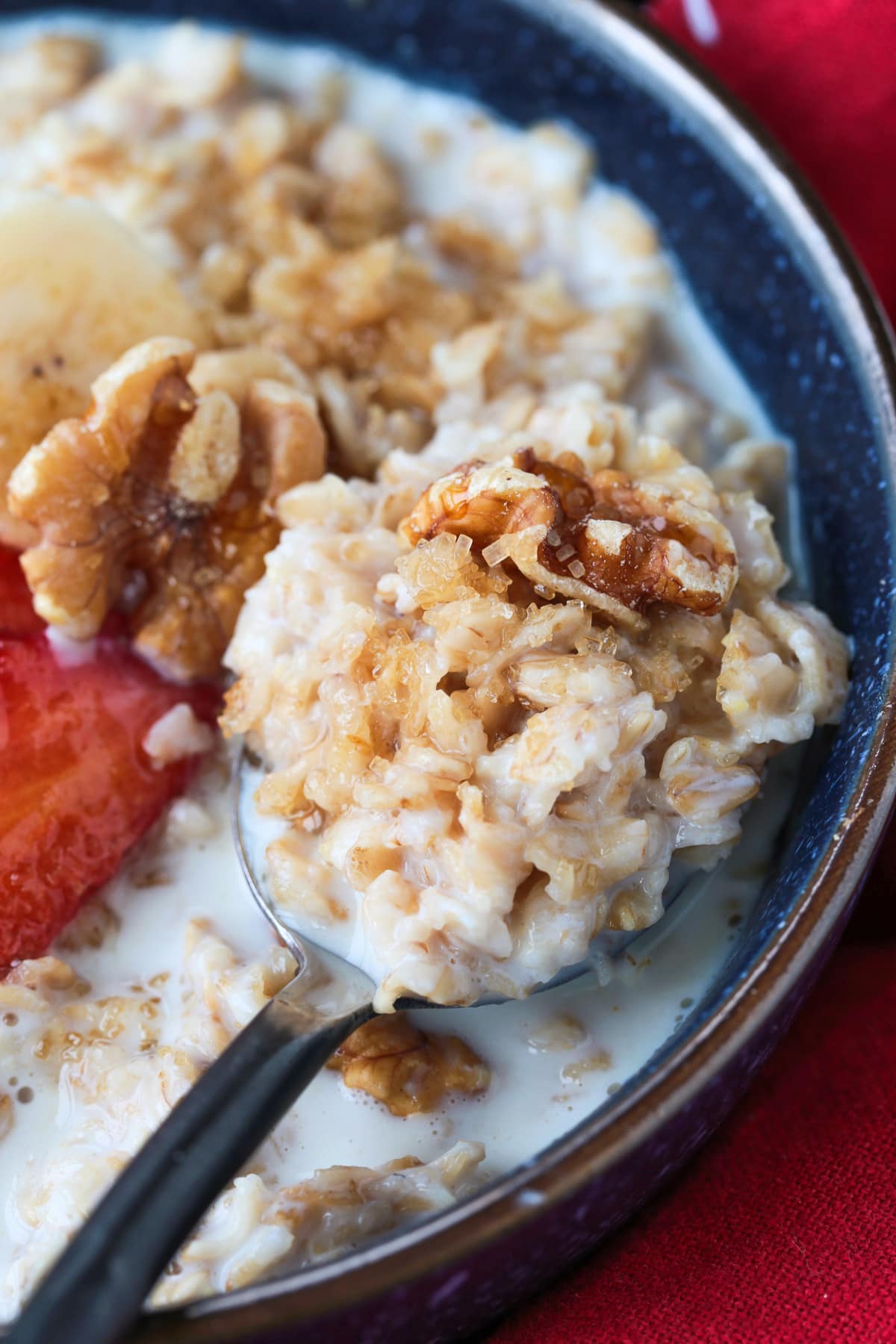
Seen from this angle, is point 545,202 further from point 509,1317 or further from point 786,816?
point 509,1317

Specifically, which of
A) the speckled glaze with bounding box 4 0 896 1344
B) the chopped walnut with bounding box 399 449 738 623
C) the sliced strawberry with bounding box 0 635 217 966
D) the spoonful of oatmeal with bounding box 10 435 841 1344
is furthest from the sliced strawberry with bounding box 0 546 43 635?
the speckled glaze with bounding box 4 0 896 1344

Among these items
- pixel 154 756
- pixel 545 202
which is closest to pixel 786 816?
pixel 154 756

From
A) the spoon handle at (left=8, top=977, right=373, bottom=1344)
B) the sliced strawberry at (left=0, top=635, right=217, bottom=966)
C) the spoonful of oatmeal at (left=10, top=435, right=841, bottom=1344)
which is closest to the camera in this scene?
the spoon handle at (left=8, top=977, right=373, bottom=1344)

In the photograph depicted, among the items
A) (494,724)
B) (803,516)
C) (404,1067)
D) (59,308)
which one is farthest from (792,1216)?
(59,308)

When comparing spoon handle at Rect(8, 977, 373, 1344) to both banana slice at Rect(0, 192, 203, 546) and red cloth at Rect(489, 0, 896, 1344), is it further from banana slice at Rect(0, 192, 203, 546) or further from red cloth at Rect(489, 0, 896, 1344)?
banana slice at Rect(0, 192, 203, 546)

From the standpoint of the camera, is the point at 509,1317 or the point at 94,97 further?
the point at 94,97

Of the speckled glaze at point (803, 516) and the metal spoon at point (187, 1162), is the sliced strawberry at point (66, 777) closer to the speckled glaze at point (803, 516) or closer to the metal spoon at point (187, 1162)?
the metal spoon at point (187, 1162)
